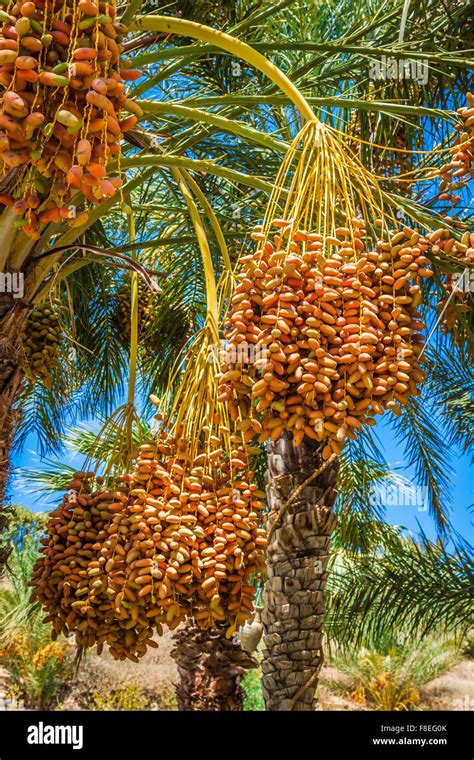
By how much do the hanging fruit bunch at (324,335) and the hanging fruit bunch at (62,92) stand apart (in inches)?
13.1

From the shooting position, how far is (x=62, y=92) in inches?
45.4

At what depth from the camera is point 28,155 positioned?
1.15 metres

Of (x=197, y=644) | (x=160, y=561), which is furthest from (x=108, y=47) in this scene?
(x=197, y=644)

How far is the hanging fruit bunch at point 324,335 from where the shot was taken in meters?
1.29

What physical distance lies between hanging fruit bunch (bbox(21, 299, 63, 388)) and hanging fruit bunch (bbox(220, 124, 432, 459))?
177 centimetres

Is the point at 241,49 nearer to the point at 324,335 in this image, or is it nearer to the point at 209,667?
the point at 324,335

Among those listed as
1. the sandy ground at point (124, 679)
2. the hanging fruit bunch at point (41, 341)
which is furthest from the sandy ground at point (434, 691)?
the hanging fruit bunch at point (41, 341)

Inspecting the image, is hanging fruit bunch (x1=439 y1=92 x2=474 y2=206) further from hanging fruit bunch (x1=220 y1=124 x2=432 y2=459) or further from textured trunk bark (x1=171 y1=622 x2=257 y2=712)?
textured trunk bark (x1=171 y1=622 x2=257 y2=712)

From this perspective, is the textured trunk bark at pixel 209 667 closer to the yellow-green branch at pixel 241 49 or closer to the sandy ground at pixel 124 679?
the yellow-green branch at pixel 241 49

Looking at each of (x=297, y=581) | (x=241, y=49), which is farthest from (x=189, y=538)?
(x=297, y=581)
